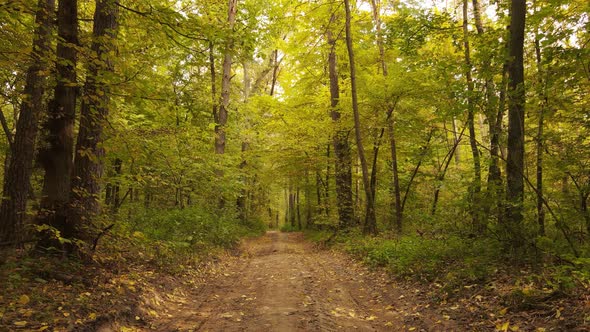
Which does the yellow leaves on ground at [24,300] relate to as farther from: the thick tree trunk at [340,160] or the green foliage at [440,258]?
the thick tree trunk at [340,160]

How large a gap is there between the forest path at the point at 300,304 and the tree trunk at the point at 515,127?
2.20 meters

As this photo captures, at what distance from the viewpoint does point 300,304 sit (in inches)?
238

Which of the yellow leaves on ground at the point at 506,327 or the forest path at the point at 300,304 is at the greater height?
the yellow leaves on ground at the point at 506,327

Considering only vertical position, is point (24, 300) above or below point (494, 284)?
above

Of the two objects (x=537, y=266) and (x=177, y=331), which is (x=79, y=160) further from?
(x=537, y=266)

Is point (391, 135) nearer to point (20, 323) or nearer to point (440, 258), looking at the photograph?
point (440, 258)

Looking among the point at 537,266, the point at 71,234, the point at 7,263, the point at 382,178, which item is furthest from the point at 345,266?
the point at 382,178

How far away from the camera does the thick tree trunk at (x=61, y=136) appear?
5.43 meters

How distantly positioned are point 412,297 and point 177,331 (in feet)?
13.1

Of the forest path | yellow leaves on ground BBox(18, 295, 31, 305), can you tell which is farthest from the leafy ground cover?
yellow leaves on ground BBox(18, 295, 31, 305)

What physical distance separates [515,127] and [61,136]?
7703 millimetres

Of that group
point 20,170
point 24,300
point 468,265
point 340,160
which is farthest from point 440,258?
point 340,160

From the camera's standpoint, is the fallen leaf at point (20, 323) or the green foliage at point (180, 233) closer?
the fallen leaf at point (20, 323)

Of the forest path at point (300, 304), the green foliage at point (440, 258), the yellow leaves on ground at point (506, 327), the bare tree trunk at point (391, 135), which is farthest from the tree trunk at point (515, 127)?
the bare tree trunk at point (391, 135)
